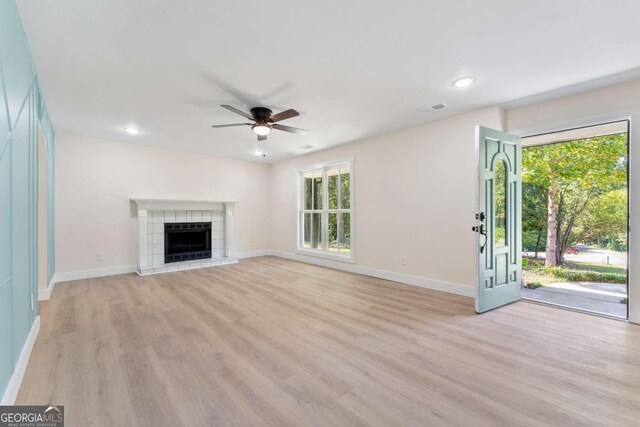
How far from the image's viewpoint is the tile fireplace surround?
5.10 m

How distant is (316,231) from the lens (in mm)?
6172

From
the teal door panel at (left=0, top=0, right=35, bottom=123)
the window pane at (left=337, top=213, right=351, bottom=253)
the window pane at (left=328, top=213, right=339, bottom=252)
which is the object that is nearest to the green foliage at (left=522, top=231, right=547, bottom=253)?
the window pane at (left=337, top=213, right=351, bottom=253)

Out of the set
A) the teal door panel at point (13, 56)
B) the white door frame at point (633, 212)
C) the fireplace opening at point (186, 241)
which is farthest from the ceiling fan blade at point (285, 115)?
the fireplace opening at point (186, 241)

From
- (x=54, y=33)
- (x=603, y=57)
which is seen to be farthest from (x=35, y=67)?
(x=603, y=57)

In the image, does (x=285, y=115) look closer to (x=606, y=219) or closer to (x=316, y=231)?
(x=316, y=231)

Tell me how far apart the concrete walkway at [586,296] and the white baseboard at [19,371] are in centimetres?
498

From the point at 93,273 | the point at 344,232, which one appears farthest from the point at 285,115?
the point at 93,273

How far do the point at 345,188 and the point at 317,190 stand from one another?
35.2 inches

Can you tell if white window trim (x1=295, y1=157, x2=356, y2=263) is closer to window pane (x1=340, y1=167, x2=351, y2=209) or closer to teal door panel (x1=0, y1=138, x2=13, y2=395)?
window pane (x1=340, y1=167, x2=351, y2=209)

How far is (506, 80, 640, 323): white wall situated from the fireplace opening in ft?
20.3

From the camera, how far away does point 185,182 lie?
5.76 metres

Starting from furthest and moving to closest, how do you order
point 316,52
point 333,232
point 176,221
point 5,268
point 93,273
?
point 333,232
point 176,221
point 93,273
point 316,52
point 5,268

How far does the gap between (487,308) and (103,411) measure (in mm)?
3488

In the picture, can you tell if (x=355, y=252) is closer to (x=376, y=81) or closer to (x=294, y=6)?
(x=376, y=81)
